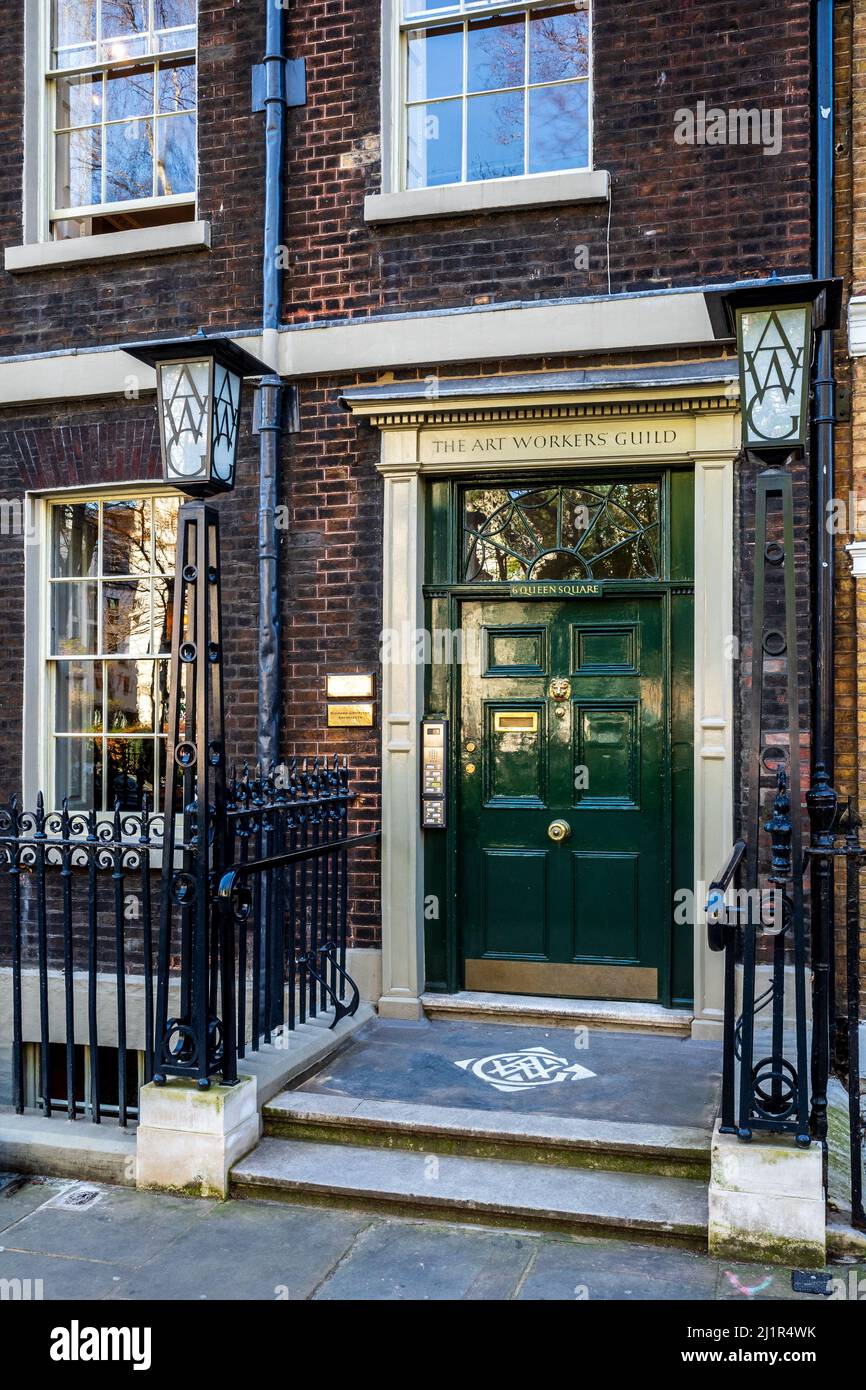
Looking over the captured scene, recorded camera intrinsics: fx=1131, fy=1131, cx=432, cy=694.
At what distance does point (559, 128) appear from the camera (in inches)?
248

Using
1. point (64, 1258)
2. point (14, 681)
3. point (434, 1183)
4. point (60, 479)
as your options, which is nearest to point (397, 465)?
point (60, 479)

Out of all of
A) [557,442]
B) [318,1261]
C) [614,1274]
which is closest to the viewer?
[614,1274]

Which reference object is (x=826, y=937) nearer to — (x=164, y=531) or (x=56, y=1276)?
(x=56, y=1276)

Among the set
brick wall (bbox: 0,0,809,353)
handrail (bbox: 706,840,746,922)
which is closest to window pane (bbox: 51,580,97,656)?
brick wall (bbox: 0,0,809,353)

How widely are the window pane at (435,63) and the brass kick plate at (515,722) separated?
141 inches

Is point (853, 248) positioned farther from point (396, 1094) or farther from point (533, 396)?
point (396, 1094)

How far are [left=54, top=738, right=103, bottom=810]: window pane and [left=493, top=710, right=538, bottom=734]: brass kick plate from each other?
267 centimetres

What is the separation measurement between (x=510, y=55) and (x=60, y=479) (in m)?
3.65

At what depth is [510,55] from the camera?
6.43m

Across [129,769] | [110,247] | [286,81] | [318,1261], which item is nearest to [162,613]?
[129,769]

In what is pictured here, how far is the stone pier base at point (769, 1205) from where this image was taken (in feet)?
12.5

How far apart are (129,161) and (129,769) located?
3.89 meters

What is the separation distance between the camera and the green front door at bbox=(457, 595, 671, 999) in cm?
609

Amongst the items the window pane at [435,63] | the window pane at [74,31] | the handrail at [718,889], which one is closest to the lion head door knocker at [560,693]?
the handrail at [718,889]
